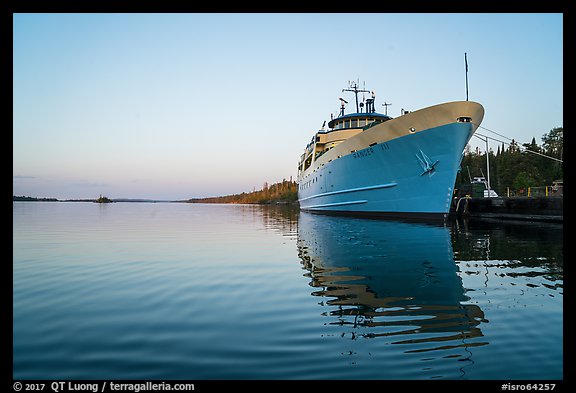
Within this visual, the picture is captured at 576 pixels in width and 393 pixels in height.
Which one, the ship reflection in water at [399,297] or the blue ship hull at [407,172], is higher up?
the blue ship hull at [407,172]

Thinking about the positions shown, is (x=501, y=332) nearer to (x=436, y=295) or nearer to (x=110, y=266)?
(x=436, y=295)

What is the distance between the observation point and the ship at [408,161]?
58.2ft

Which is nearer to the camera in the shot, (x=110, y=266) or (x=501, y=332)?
(x=501, y=332)

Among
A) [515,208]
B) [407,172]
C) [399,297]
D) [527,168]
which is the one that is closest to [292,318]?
[399,297]

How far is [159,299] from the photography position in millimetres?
5578

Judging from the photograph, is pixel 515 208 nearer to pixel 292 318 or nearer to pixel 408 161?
pixel 408 161

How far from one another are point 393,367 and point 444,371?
43cm

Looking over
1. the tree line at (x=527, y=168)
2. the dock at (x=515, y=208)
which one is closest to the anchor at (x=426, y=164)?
the dock at (x=515, y=208)

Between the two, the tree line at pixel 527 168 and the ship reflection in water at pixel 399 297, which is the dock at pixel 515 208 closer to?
the ship reflection in water at pixel 399 297

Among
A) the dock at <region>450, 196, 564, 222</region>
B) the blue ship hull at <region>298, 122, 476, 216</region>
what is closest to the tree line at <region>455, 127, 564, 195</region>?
the dock at <region>450, 196, 564, 222</region>

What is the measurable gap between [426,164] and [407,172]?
4.29ft

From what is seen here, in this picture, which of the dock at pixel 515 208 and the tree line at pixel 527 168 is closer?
the dock at pixel 515 208
